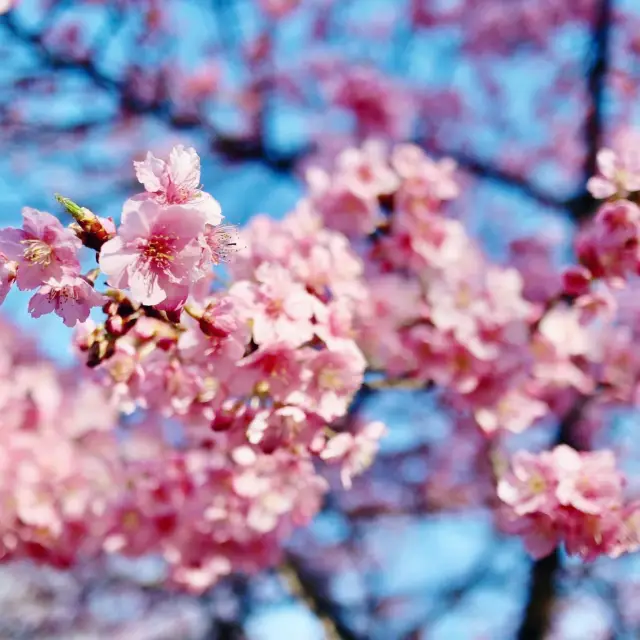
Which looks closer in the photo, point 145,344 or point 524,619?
point 145,344

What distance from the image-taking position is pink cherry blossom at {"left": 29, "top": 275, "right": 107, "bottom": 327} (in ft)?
4.81

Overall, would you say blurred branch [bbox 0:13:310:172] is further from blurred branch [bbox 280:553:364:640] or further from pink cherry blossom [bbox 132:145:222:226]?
pink cherry blossom [bbox 132:145:222:226]

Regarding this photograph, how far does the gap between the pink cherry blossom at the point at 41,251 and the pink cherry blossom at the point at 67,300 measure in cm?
2

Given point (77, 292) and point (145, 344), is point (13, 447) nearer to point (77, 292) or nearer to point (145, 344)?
point (145, 344)

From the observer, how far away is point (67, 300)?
4.85 feet

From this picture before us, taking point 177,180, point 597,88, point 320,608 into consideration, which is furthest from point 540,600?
point 177,180

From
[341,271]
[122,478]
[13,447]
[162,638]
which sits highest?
[341,271]

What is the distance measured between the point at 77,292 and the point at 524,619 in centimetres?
373

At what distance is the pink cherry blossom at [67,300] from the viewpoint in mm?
1467

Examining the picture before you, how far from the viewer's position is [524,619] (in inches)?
161

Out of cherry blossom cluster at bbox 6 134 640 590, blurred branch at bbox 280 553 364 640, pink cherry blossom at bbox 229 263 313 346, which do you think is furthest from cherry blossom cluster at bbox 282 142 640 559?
blurred branch at bbox 280 553 364 640

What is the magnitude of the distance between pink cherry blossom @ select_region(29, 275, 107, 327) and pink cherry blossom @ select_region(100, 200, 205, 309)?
0.32 ft

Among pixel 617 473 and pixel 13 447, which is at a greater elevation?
pixel 617 473

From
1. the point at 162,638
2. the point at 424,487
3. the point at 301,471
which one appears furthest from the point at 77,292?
the point at 162,638
